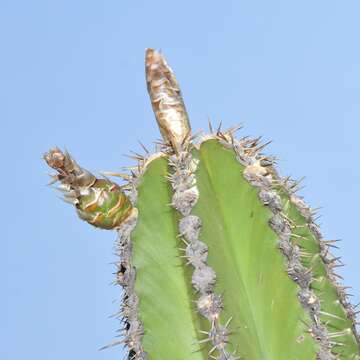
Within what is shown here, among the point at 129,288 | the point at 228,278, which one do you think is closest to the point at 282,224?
the point at 228,278

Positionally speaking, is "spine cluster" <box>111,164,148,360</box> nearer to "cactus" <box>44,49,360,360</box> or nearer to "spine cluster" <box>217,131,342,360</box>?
"cactus" <box>44,49,360,360</box>

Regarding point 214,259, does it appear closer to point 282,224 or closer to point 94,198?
point 282,224

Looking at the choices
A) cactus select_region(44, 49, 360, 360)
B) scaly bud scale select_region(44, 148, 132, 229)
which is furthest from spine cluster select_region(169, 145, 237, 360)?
scaly bud scale select_region(44, 148, 132, 229)

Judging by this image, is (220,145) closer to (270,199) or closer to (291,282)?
(270,199)

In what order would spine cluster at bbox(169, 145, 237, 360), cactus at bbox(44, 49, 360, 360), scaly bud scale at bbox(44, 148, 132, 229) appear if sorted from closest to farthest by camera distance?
spine cluster at bbox(169, 145, 237, 360)
cactus at bbox(44, 49, 360, 360)
scaly bud scale at bbox(44, 148, 132, 229)

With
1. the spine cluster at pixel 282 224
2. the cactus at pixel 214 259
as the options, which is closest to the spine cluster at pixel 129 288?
the cactus at pixel 214 259

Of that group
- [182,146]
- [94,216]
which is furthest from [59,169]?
[182,146]

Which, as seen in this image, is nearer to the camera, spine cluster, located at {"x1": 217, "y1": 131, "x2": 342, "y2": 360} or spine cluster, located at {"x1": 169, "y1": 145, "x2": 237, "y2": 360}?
spine cluster, located at {"x1": 169, "y1": 145, "x2": 237, "y2": 360}

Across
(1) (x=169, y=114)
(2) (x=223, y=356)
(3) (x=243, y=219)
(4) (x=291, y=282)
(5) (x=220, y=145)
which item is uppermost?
(1) (x=169, y=114)
